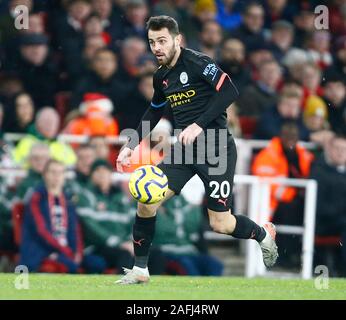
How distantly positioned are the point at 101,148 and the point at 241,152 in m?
2.01

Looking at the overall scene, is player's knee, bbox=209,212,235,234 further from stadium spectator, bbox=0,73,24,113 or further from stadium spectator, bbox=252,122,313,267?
stadium spectator, bbox=0,73,24,113

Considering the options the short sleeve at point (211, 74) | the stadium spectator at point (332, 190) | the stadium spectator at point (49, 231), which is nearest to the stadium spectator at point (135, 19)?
the stadium spectator at point (332, 190)

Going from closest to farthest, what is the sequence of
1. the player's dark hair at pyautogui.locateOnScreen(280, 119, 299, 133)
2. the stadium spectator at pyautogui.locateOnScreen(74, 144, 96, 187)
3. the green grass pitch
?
the green grass pitch → the stadium spectator at pyautogui.locateOnScreen(74, 144, 96, 187) → the player's dark hair at pyautogui.locateOnScreen(280, 119, 299, 133)

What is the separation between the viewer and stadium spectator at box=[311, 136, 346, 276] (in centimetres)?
1432

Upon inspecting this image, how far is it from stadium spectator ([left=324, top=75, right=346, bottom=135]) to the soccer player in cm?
698

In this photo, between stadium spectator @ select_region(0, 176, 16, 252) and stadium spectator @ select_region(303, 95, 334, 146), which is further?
stadium spectator @ select_region(303, 95, 334, 146)

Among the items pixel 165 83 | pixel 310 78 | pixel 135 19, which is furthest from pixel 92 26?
pixel 165 83

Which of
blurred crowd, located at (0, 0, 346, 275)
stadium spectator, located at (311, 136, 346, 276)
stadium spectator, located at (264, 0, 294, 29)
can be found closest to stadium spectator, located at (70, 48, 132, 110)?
blurred crowd, located at (0, 0, 346, 275)

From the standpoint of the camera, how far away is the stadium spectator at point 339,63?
56.2ft

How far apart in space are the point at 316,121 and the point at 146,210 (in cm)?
660

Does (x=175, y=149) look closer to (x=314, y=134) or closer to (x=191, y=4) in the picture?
(x=314, y=134)

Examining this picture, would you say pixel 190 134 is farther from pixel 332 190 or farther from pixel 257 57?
pixel 257 57

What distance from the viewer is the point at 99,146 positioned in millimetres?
13758

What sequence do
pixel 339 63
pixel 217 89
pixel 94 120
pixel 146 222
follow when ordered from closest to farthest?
pixel 217 89
pixel 146 222
pixel 94 120
pixel 339 63
